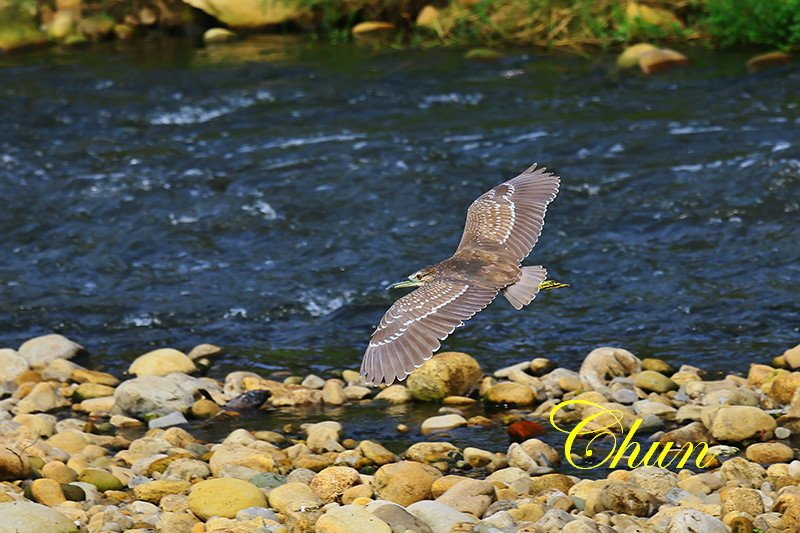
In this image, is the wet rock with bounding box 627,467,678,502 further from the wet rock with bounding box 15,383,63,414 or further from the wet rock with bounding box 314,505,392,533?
the wet rock with bounding box 15,383,63,414

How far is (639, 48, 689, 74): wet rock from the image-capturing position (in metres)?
13.4

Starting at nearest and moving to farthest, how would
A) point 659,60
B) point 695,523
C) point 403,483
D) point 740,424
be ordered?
point 695,523
point 403,483
point 740,424
point 659,60

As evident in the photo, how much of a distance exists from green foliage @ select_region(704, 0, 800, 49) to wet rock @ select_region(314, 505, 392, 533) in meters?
9.25

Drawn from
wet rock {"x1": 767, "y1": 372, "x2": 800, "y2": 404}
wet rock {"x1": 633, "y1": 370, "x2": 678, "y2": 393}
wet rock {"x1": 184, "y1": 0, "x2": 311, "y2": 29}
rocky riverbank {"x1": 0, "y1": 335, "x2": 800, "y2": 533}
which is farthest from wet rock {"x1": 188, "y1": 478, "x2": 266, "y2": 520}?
wet rock {"x1": 184, "y1": 0, "x2": 311, "y2": 29}

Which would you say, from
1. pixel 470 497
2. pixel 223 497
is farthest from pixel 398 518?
pixel 223 497

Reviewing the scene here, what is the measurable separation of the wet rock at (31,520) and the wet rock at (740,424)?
3078 millimetres

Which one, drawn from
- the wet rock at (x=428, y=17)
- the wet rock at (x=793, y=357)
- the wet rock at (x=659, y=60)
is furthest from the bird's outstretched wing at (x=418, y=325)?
the wet rock at (x=428, y=17)

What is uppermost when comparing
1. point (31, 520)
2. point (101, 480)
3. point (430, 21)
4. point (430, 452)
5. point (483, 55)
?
point (430, 21)

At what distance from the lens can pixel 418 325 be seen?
5770 mm

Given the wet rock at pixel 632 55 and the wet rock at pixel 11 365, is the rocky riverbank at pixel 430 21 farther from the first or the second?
the wet rock at pixel 11 365

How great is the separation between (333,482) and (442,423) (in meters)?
1.14

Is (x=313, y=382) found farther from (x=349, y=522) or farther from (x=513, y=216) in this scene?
(x=349, y=522)

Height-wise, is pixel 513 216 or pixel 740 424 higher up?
pixel 513 216

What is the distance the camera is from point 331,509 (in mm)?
5578
